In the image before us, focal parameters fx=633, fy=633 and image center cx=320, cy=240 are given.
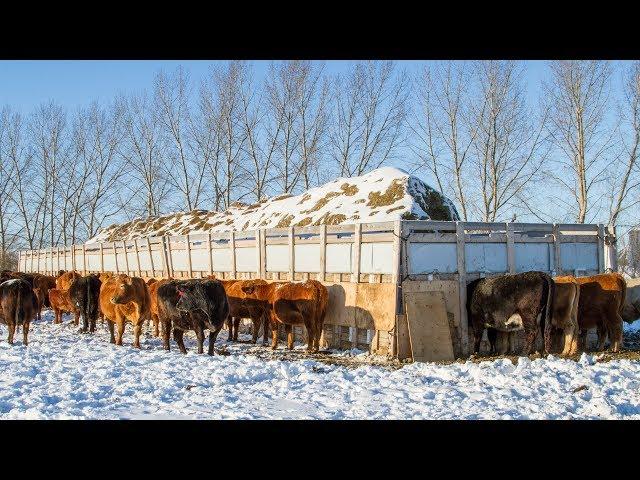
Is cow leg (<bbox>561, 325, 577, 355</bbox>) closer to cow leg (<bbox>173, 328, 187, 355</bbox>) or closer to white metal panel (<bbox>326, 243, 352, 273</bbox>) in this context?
white metal panel (<bbox>326, 243, 352, 273</bbox>)

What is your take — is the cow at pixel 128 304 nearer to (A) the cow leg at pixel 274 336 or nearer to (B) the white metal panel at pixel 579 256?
(A) the cow leg at pixel 274 336

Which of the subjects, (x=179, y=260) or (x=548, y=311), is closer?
(x=548, y=311)

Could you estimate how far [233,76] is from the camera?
37.0 m

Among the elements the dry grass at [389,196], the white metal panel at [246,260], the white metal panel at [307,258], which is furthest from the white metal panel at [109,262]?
the white metal panel at [307,258]

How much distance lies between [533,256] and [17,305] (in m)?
12.0

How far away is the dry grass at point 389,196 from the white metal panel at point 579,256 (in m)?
7.59

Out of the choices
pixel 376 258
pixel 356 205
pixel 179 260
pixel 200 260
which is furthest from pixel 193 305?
pixel 356 205

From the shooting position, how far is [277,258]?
16312 mm

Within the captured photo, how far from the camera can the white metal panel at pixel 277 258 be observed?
16.0 metres

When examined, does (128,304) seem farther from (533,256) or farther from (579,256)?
(579,256)

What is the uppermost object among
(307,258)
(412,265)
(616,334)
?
(307,258)

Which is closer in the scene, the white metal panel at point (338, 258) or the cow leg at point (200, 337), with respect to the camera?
the cow leg at point (200, 337)
